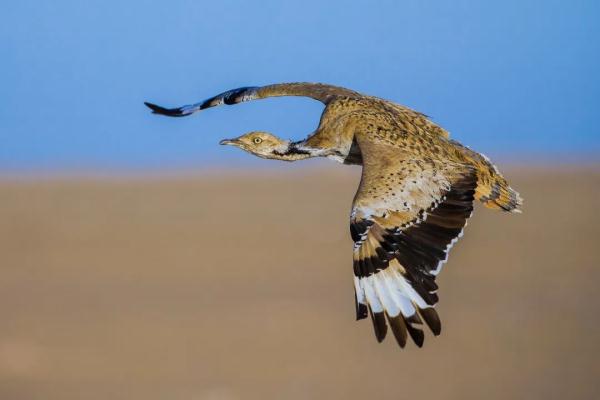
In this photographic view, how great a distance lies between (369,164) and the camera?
13789 millimetres

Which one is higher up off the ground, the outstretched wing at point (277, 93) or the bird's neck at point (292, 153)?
the outstretched wing at point (277, 93)

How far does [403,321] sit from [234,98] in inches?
192

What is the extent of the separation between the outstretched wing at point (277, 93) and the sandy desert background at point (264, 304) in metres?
11.9

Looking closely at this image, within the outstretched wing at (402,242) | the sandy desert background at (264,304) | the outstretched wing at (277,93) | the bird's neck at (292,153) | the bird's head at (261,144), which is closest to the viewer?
the outstretched wing at (402,242)

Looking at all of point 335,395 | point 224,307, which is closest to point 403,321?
point 335,395

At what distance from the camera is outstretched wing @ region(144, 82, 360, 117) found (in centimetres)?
1627

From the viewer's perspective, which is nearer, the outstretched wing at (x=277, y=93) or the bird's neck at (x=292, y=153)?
the bird's neck at (x=292, y=153)

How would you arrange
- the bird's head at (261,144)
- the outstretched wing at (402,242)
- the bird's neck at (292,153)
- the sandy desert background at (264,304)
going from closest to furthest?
1. the outstretched wing at (402,242)
2. the bird's neck at (292,153)
3. the bird's head at (261,144)
4. the sandy desert background at (264,304)

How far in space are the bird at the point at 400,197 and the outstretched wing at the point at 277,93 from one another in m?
0.55

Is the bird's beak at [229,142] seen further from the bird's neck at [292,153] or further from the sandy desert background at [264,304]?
the sandy desert background at [264,304]

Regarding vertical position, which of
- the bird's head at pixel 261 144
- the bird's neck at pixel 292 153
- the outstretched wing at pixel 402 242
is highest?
the bird's head at pixel 261 144

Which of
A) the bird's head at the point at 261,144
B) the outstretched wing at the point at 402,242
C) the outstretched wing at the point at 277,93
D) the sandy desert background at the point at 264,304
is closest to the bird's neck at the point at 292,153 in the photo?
the bird's head at the point at 261,144

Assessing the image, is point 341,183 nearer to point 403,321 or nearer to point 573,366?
point 573,366

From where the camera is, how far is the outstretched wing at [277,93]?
53.4 ft
